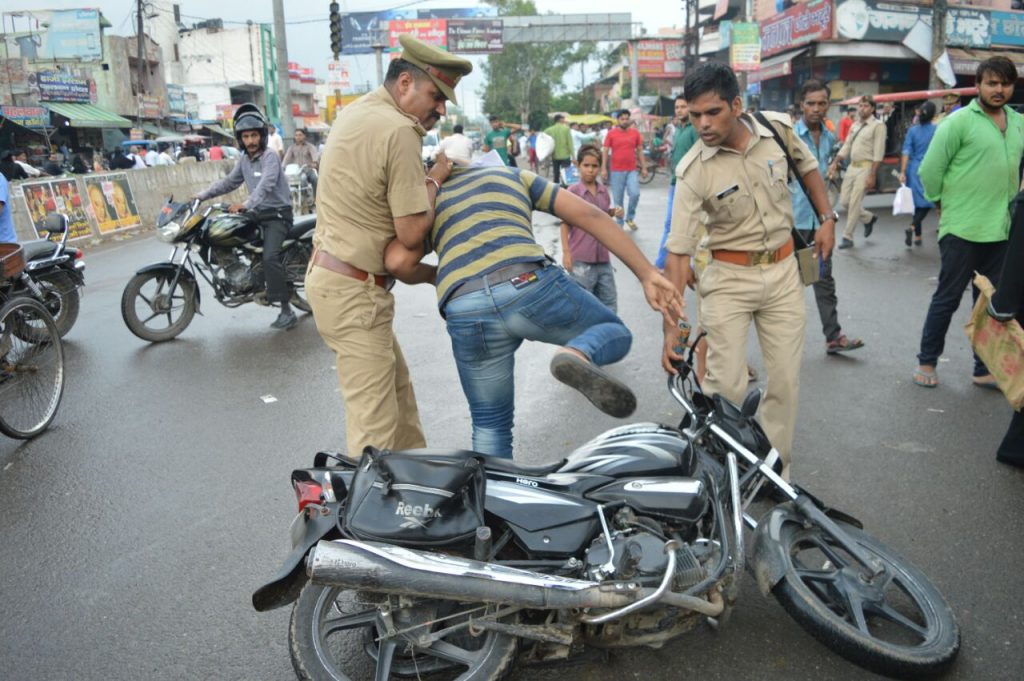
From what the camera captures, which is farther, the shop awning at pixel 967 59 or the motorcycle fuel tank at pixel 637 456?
the shop awning at pixel 967 59

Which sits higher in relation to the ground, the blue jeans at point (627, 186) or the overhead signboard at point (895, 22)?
the overhead signboard at point (895, 22)

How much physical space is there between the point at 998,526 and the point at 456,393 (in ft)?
11.0

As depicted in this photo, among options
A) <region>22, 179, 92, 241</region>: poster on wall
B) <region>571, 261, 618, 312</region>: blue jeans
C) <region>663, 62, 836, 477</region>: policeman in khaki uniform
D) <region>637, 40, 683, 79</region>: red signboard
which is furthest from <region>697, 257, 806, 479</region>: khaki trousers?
<region>637, 40, 683, 79</region>: red signboard

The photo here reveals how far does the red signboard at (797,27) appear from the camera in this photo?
2222cm

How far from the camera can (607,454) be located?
290cm

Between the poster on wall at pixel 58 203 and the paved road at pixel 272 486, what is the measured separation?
21.2ft

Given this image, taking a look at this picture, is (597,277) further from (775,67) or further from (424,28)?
(424,28)

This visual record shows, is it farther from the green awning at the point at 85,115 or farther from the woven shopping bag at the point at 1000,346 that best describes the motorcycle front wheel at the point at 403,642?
the green awning at the point at 85,115

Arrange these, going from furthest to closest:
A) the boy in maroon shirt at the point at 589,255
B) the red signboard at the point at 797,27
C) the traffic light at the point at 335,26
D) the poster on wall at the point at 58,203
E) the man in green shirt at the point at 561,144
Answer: the traffic light at the point at 335,26 → the red signboard at the point at 797,27 → the man in green shirt at the point at 561,144 → the poster on wall at the point at 58,203 → the boy in maroon shirt at the point at 589,255

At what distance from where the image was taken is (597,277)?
6488 mm

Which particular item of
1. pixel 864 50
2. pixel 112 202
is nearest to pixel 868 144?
pixel 112 202

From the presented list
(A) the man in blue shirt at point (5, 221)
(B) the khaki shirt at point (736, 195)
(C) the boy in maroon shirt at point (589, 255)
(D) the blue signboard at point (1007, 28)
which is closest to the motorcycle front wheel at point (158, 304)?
(A) the man in blue shirt at point (5, 221)

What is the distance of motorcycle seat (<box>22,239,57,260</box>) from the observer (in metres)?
7.32

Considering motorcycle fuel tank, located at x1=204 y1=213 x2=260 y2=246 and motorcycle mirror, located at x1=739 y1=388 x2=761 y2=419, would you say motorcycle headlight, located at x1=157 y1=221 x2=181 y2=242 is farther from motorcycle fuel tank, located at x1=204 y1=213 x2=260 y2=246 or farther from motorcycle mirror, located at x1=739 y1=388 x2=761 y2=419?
motorcycle mirror, located at x1=739 y1=388 x2=761 y2=419
